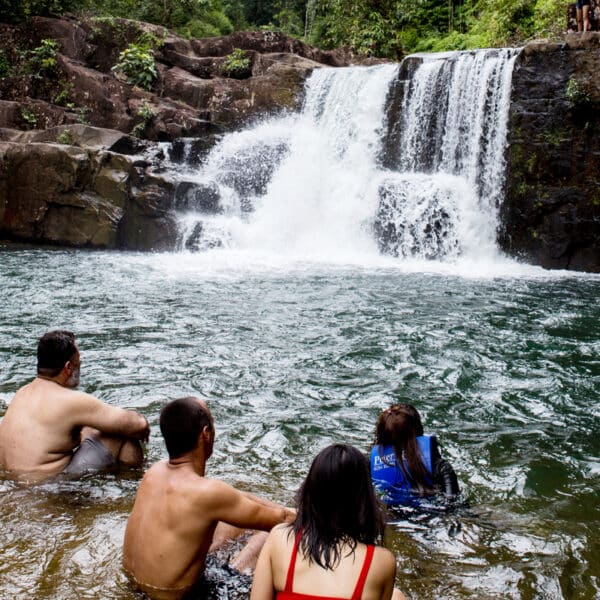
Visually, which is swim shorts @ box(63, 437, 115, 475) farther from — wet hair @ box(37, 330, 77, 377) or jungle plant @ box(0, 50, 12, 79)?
jungle plant @ box(0, 50, 12, 79)

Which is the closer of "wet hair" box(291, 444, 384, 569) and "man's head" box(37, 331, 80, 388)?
"wet hair" box(291, 444, 384, 569)

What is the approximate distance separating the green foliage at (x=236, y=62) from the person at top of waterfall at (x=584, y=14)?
442 inches

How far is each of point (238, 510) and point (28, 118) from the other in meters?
18.7

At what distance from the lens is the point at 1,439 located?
392cm

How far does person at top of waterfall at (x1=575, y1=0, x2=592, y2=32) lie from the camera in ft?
49.8

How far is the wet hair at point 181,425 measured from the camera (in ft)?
9.23

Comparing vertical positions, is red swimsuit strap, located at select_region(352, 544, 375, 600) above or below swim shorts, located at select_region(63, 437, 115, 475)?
above

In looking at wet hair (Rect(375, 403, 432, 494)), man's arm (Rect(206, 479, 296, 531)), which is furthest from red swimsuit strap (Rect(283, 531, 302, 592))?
wet hair (Rect(375, 403, 432, 494))

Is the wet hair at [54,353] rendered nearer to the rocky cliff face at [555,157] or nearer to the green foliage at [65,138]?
the rocky cliff face at [555,157]

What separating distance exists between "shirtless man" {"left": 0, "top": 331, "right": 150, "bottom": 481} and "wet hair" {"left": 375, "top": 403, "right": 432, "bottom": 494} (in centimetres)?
148

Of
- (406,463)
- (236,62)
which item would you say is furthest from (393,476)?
(236,62)

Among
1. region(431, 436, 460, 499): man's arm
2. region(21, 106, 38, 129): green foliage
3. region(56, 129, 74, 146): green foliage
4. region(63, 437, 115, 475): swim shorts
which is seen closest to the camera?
region(431, 436, 460, 499): man's arm

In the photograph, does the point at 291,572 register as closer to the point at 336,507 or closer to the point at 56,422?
the point at 336,507

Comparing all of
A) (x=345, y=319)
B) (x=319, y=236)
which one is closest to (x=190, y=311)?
(x=345, y=319)
